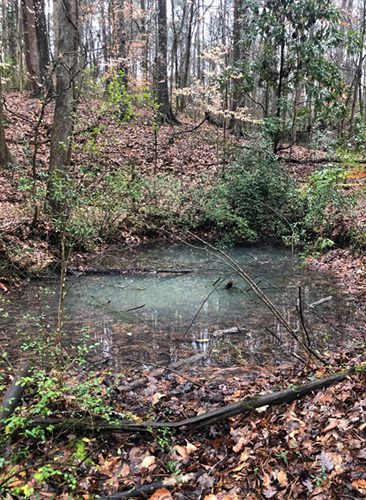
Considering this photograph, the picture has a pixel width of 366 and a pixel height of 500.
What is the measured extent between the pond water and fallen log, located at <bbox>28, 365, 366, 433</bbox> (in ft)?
2.57

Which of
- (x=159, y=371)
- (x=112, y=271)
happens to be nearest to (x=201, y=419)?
(x=159, y=371)

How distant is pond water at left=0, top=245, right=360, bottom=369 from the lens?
18.2ft

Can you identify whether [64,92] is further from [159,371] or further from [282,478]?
[282,478]

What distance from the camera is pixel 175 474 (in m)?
3.19

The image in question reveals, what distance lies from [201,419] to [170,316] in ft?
10.8

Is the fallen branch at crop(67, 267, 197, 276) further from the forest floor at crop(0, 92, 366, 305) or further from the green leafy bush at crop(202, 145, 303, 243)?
the green leafy bush at crop(202, 145, 303, 243)

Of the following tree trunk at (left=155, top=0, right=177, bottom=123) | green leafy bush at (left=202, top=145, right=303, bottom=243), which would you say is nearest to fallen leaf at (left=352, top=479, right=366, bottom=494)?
green leafy bush at (left=202, top=145, right=303, bottom=243)

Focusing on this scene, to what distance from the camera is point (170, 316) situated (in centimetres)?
697

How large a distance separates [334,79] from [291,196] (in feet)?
17.2

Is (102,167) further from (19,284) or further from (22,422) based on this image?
(22,422)

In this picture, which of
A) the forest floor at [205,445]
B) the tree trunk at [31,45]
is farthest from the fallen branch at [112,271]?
the tree trunk at [31,45]

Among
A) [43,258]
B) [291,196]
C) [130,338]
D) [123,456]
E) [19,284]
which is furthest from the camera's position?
[291,196]

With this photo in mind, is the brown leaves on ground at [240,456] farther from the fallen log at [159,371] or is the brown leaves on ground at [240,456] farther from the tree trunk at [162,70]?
the tree trunk at [162,70]

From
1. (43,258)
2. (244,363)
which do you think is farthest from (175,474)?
(43,258)
